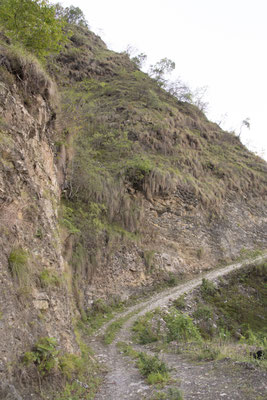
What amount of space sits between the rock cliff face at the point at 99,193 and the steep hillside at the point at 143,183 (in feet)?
0.30

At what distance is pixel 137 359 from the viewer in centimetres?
691

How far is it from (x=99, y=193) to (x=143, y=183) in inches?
193

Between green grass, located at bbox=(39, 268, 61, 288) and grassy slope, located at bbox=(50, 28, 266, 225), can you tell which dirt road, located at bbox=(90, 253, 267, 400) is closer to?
green grass, located at bbox=(39, 268, 61, 288)

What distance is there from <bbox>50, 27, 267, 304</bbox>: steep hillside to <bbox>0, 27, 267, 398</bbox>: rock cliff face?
0.09 m

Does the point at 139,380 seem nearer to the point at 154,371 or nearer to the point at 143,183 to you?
the point at 154,371

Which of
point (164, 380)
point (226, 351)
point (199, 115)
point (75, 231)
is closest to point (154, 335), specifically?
point (226, 351)

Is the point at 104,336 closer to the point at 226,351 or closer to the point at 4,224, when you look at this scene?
the point at 226,351

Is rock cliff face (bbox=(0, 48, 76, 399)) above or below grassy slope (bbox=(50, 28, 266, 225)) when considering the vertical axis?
below

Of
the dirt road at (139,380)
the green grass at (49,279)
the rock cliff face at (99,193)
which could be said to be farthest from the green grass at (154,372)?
the green grass at (49,279)

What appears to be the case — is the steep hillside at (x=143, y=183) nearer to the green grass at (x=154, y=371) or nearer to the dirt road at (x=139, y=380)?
the dirt road at (x=139, y=380)

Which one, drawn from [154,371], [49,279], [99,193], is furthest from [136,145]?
[154,371]

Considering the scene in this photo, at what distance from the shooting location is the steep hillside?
44.4ft

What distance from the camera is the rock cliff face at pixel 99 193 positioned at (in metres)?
5.37

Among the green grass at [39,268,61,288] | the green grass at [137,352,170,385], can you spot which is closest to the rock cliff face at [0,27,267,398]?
the green grass at [39,268,61,288]
